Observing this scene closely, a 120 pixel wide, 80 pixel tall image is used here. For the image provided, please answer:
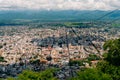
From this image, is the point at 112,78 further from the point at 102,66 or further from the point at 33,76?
the point at 33,76

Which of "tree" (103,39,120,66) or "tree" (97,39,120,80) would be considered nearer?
"tree" (97,39,120,80)

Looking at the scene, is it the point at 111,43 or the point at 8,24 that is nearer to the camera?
the point at 111,43

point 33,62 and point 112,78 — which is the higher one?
point 112,78

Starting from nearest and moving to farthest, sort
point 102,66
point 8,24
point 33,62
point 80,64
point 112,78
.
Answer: point 112,78
point 102,66
point 80,64
point 33,62
point 8,24

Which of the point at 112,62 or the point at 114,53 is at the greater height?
the point at 114,53

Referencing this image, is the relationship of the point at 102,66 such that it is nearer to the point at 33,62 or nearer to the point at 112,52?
the point at 112,52

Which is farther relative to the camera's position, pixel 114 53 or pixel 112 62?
pixel 114 53

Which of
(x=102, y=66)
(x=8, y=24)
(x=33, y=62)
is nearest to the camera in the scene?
(x=102, y=66)

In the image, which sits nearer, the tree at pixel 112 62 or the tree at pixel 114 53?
the tree at pixel 112 62

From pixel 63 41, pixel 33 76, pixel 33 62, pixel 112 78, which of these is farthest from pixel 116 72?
pixel 63 41
